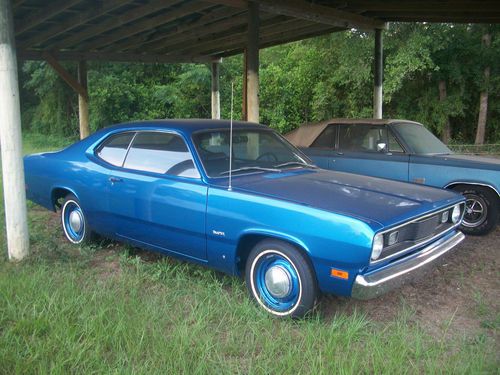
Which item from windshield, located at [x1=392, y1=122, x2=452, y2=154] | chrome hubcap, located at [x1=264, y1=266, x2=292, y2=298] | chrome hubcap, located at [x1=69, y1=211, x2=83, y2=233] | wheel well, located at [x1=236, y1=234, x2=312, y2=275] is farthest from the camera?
windshield, located at [x1=392, y1=122, x2=452, y2=154]

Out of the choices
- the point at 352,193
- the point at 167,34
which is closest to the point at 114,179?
the point at 352,193

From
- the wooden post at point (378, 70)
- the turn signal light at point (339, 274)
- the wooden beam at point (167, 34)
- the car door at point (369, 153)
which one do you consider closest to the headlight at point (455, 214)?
the turn signal light at point (339, 274)

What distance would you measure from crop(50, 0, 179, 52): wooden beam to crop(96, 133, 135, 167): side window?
350 cm

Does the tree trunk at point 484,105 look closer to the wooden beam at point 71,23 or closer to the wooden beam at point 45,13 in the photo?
the wooden beam at point 71,23

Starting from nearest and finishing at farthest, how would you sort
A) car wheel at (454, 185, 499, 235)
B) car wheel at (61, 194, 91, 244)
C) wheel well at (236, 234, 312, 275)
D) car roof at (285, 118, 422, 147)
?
1. wheel well at (236, 234, 312, 275)
2. car wheel at (61, 194, 91, 244)
3. car wheel at (454, 185, 499, 235)
4. car roof at (285, 118, 422, 147)

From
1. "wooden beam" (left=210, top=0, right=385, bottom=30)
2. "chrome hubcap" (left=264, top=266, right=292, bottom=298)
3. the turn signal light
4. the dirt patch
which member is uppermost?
"wooden beam" (left=210, top=0, right=385, bottom=30)

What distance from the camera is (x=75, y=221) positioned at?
5680 millimetres

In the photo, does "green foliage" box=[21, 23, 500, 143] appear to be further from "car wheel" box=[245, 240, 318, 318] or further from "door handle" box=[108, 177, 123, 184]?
"car wheel" box=[245, 240, 318, 318]

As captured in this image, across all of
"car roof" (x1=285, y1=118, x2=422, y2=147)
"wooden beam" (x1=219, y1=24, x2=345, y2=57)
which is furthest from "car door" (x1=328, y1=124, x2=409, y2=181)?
"wooden beam" (x1=219, y1=24, x2=345, y2=57)

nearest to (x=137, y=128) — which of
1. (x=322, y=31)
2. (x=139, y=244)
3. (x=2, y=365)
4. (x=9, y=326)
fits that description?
(x=139, y=244)

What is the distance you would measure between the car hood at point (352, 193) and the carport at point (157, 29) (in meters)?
2.45

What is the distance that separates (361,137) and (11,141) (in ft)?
15.0

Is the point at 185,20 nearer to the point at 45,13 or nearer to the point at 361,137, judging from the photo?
the point at 45,13

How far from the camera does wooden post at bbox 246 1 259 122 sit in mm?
7488
